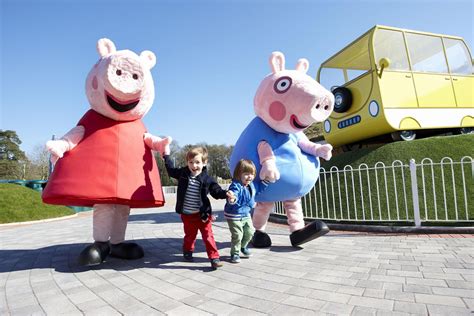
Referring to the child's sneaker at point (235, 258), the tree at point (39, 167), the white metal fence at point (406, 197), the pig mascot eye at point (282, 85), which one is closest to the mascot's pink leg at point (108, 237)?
the child's sneaker at point (235, 258)

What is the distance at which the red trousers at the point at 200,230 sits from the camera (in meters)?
3.80

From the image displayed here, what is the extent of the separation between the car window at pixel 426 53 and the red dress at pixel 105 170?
7550mm

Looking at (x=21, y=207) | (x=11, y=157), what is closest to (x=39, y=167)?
(x=11, y=157)

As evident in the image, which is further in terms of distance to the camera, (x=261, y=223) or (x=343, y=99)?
(x=343, y=99)

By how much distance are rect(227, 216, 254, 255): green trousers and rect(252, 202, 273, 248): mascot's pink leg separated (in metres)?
0.74

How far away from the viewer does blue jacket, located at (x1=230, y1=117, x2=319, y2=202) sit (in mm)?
4289

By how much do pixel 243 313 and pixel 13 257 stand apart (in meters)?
4.21

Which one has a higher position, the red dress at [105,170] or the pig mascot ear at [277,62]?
the pig mascot ear at [277,62]

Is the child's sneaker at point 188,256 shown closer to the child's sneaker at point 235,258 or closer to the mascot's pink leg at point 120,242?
the child's sneaker at point 235,258

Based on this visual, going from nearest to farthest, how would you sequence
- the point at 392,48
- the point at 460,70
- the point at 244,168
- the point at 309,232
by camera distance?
the point at 244,168 → the point at 309,232 → the point at 392,48 → the point at 460,70

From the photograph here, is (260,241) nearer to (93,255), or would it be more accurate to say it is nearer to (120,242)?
(120,242)

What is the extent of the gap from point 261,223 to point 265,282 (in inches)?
69.8

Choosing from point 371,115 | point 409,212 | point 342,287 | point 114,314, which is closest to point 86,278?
point 114,314

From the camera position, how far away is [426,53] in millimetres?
8602
